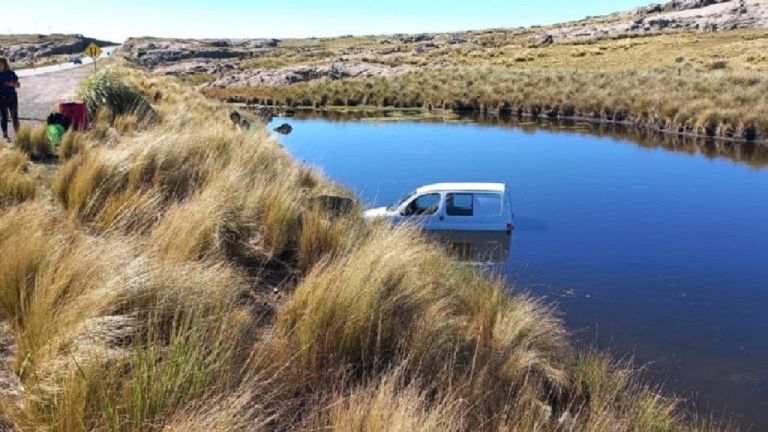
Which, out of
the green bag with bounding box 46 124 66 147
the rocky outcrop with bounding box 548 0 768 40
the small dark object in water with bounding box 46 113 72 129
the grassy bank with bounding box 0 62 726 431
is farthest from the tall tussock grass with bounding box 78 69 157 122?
the rocky outcrop with bounding box 548 0 768 40

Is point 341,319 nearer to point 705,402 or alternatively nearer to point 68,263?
point 68,263

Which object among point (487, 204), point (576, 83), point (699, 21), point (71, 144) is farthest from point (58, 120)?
point (699, 21)

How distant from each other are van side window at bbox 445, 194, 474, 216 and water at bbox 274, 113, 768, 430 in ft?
4.58

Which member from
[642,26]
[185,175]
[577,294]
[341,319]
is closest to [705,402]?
[577,294]

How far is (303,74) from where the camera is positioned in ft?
217

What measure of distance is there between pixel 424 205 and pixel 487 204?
1.46m

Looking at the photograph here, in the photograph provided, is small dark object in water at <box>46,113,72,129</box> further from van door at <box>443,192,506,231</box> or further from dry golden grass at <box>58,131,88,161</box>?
van door at <box>443,192,506,231</box>

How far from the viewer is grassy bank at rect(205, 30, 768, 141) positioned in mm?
32281

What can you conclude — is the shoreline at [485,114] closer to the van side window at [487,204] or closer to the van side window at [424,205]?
the van side window at [487,204]

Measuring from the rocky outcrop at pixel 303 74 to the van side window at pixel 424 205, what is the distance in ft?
161

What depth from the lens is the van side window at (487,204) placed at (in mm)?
14511

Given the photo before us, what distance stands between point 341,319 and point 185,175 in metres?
5.57

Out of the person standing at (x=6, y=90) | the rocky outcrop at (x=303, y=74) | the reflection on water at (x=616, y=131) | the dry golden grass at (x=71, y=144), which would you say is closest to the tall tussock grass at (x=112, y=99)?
the person standing at (x=6, y=90)

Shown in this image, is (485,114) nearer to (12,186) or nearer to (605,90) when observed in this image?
(605,90)
